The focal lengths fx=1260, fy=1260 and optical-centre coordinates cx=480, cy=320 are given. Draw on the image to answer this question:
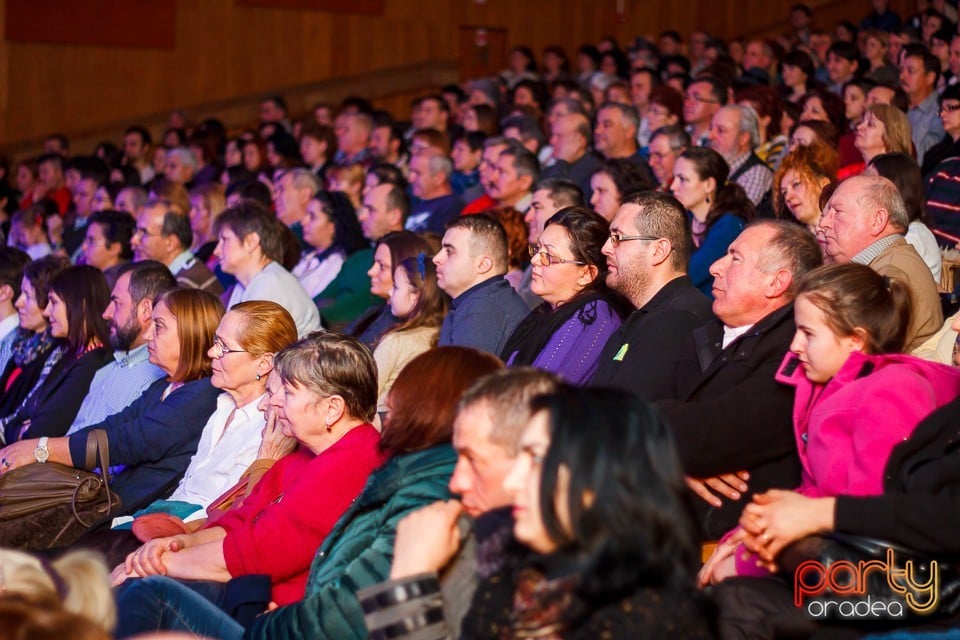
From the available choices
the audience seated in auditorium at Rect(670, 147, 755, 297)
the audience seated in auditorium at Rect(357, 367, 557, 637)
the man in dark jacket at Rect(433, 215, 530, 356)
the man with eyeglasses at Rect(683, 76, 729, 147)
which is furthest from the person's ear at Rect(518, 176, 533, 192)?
the audience seated in auditorium at Rect(357, 367, 557, 637)

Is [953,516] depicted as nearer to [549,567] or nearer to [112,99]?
[549,567]

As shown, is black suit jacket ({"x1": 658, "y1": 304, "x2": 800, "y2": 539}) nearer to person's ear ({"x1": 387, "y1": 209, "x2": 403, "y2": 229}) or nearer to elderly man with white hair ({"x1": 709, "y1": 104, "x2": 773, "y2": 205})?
elderly man with white hair ({"x1": 709, "y1": 104, "x2": 773, "y2": 205})

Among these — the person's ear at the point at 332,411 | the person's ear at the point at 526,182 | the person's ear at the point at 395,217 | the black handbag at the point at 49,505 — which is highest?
the person's ear at the point at 526,182

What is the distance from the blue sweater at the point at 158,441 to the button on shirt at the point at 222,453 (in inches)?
5.5

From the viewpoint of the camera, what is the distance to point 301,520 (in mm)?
2785

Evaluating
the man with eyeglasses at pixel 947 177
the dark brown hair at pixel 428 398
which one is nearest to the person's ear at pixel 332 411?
the dark brown hair at pixel 428 398

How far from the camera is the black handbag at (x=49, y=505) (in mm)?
3691

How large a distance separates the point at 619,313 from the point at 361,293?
2451mm

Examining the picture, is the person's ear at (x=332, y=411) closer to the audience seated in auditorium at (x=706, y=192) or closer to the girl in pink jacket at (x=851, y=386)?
the girl in pink jacket at (x=851, y=386)

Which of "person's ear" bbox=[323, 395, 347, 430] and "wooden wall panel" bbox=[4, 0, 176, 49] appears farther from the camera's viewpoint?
"wooden wall panel" bbox=[4, 0, 176, 49]

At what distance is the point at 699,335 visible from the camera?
10.6 feet

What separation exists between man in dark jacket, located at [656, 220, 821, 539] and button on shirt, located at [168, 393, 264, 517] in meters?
1.21

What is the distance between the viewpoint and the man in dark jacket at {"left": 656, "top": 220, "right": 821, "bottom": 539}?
2.77 m

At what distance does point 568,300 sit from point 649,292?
1.07 feet
